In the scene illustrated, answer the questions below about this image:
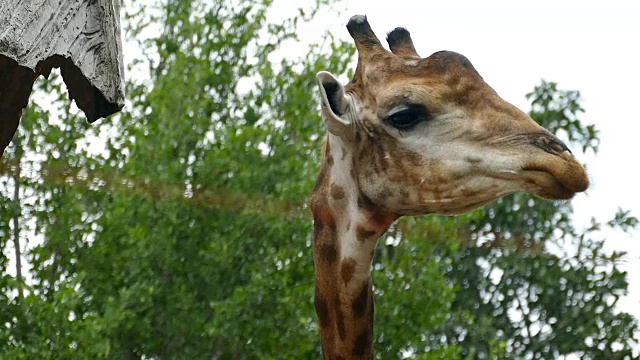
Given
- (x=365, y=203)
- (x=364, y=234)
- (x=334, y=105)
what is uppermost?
(x=334, y=105)

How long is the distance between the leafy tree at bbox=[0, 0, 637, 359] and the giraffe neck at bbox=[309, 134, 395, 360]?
556 centimetres

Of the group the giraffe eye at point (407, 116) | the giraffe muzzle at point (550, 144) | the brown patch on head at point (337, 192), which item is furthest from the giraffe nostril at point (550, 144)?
the brown patch on head at point (337, 192)

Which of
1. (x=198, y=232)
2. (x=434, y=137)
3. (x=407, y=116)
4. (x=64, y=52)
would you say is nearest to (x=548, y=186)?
(x=434, y=137)

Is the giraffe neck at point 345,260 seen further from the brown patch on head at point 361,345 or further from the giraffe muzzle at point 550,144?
the giraffe muzzle at point 550,144

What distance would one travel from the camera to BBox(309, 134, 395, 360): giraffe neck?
5.45 meters

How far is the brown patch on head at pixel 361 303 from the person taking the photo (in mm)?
5453

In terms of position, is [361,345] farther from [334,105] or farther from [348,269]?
[334,105]

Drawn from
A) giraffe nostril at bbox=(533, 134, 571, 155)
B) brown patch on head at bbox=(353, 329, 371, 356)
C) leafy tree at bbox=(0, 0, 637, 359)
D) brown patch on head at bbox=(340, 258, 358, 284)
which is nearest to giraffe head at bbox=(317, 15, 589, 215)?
giraffe nostril at bbox=(533, 134, 571, 155)

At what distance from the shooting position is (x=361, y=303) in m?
5.46

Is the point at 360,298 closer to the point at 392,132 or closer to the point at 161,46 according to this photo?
the point at 392,132

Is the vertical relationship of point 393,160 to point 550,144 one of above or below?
above

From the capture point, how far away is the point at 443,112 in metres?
5.28

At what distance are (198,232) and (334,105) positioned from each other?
22.4 feet

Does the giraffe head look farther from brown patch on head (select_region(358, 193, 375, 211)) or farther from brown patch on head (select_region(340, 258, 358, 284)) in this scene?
brown patch on head (select_region(340, 258, 358, 284))
